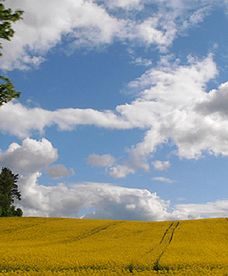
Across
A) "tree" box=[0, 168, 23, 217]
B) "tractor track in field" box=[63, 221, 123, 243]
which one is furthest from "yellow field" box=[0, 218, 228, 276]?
"tree" box=[0, 168, 23, 217]

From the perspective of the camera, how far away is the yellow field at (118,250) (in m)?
31.3


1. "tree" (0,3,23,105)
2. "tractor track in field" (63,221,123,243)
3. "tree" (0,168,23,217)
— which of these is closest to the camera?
"tree" (0,3,23,105)

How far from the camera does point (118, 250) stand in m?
40.0

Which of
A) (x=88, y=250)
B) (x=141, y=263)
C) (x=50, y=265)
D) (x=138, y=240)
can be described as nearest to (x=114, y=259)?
(x=141, y=263)

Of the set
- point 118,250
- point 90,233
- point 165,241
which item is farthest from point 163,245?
point 90,233

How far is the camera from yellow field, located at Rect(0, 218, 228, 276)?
31281 mm

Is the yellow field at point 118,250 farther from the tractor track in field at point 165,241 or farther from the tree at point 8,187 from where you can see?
the tree at point 8,187

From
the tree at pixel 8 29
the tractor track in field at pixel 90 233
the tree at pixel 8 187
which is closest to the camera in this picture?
the tree at pixel 8 29

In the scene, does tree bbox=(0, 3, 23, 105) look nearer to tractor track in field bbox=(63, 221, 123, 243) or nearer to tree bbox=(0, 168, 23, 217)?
tractor track in field bbox=(63, 221, 123, 243)

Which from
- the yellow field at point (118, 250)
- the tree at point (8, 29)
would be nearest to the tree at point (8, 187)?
the yellow field at point (118, 250)

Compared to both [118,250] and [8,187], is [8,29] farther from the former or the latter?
[8,187]

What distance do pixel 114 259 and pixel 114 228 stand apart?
31.4 metres

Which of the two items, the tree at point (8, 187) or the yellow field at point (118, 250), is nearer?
the yellow field at point (118, 250)

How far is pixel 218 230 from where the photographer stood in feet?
198
